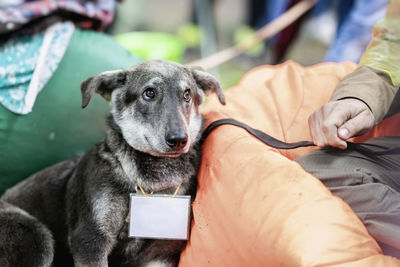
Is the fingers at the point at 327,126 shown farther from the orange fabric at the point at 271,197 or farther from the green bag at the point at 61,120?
the green bag at the point at 61,120

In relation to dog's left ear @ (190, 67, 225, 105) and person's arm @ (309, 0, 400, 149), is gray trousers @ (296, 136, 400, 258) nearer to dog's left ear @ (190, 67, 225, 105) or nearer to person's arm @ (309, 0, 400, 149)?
person's arm @ (309, 0, 400, 149)

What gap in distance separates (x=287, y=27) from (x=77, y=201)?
3470mm

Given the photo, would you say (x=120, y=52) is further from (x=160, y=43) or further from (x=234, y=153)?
(x=234, y=153)

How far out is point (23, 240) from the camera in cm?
178

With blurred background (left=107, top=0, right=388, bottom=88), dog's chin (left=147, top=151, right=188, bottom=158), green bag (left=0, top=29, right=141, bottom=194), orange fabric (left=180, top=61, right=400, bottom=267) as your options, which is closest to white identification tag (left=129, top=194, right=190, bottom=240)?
orange fabric (left=180, top=61, right=400, bottom=267)

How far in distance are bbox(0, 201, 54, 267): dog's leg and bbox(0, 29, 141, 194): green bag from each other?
1.40 feet

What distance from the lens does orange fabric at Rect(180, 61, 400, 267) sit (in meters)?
1.21

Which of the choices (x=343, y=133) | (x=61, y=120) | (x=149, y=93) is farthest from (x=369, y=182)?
(x=61, y=120)

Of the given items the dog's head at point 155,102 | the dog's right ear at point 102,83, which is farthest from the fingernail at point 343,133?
the dog's right ear at point 102,83

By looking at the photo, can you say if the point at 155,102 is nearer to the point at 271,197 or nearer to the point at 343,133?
the point at 271,197

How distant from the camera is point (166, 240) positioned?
5.89 feet

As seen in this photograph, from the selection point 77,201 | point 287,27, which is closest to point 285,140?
point 77,201

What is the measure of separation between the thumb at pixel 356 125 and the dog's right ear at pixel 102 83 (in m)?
1.01

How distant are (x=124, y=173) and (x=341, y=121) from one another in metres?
0.94
